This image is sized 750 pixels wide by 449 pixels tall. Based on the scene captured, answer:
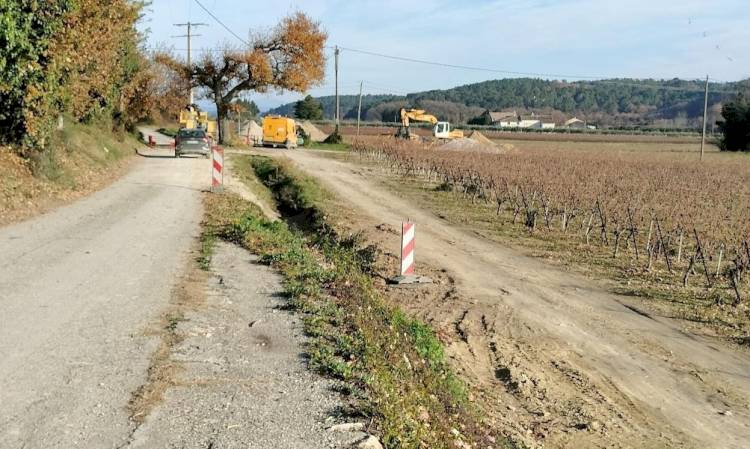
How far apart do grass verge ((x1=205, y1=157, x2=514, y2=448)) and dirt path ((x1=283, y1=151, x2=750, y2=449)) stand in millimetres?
877

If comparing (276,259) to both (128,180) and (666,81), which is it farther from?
(666,81)

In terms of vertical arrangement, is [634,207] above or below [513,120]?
below

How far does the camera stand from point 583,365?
9398 mm

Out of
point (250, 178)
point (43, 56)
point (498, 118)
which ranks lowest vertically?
point (250, 178)

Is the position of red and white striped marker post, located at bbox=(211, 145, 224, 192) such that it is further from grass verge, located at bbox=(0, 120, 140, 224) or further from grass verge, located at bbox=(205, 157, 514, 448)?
grass verge, located at bbox=(205, 157, 514, 448)

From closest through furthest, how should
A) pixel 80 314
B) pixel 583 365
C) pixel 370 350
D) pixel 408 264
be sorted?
Result: 1. pixel 370 350
2. pixel 80 314
3. pixel 583 365
4. pixel 408 264

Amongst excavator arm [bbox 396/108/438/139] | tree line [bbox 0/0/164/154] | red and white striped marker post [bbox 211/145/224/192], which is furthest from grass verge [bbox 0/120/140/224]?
excavator arm [bbox 396/108/438/139]

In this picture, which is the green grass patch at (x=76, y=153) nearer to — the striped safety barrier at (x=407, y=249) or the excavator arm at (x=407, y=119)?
the striped safety barrier at (x=407, y=249)

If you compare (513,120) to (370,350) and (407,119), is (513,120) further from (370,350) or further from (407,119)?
(370,350)

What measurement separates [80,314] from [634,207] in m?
17.8

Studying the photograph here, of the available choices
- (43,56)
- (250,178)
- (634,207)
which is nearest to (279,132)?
(250,178)

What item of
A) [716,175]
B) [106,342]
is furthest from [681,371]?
[716,175]

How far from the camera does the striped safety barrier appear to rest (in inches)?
493

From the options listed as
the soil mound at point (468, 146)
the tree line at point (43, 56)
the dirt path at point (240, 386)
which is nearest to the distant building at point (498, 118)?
the soil mound at point (468, 146)
